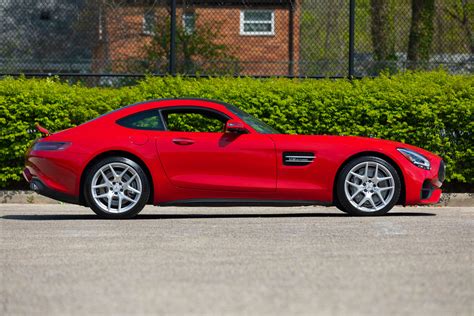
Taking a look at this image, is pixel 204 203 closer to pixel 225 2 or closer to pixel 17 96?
pixel 17 96

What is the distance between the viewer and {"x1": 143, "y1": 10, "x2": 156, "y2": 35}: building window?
18.8 meters

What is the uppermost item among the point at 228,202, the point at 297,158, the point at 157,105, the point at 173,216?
the point at 157,105

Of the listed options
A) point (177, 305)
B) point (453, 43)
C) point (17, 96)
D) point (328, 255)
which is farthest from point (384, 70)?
point (177, 305)

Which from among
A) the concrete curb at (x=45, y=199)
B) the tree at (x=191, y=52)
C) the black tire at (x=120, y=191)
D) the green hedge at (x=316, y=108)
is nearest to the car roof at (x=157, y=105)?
the black tire at (x=120, y=191)

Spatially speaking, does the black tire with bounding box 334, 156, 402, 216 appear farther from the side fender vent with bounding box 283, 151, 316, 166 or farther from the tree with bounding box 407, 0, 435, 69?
the tree with bounding box 407, 0, 435, 69

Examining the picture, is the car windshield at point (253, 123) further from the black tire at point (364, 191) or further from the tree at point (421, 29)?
the tree at point (421, 29)

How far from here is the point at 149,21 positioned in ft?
62.2

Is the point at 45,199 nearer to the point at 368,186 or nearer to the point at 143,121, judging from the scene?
the point at 143,121

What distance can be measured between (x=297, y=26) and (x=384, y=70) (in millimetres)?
1602

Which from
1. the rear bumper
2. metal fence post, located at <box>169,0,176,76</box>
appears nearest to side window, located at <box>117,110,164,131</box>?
the rear bumper

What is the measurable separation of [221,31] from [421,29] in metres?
3.35

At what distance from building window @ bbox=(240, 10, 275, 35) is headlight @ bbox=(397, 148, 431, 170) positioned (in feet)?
22.5

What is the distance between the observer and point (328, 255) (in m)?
8.57

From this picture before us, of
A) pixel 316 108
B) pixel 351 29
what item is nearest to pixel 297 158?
pixel 316 108
